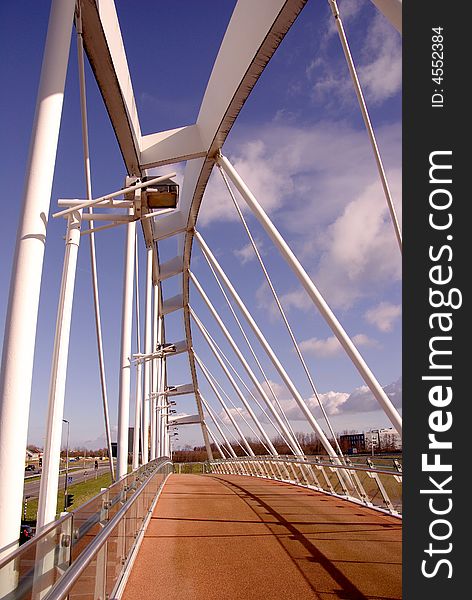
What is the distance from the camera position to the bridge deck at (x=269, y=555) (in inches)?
207

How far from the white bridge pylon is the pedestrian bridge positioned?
66 centimetres

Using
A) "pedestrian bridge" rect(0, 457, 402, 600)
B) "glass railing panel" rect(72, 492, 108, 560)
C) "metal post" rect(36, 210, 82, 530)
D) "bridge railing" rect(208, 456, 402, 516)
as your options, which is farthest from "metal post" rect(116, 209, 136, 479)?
"glass railing panel" rect(72, 492, 108, 560)

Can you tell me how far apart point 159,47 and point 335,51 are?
337cm

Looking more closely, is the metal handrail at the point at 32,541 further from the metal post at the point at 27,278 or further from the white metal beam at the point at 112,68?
the white metal beam at the point at 112,68

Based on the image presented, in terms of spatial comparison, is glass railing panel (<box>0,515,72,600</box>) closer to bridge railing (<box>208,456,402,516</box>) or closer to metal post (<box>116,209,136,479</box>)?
bridge railing (<box>208,456,402,516</box>)

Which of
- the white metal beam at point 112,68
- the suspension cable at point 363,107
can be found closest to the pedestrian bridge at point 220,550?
the suspension cable at point 363,107

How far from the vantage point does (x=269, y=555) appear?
22.0ft

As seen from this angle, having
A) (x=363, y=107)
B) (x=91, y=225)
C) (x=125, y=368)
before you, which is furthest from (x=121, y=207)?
(x=125, y=368)

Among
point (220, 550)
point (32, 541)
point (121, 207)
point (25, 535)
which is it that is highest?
point (121, 207)

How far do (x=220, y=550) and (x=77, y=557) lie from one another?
4.00m

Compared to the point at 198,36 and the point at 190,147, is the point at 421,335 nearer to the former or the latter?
the point at 198,36

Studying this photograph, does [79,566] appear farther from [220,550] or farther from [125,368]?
[125,368]

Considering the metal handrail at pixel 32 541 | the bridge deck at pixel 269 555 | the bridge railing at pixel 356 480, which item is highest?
Result: the metal handrail at pixel 32 541

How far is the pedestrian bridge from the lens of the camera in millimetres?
3277
